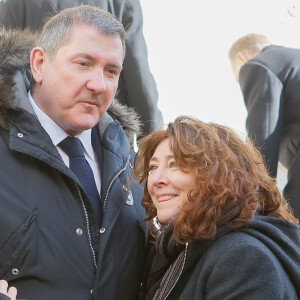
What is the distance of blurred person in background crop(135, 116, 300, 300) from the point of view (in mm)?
1950

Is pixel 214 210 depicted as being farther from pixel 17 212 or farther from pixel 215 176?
pixel 17 212

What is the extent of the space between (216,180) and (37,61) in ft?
2.72

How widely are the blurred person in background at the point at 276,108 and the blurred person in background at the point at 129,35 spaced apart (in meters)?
0.72

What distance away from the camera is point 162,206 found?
225 centimetres

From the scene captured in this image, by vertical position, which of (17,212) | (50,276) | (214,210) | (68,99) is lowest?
(50,276)

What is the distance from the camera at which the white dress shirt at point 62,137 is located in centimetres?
233

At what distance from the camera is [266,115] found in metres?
3.71

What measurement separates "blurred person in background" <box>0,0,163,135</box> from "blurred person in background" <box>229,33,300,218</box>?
0.72 meters

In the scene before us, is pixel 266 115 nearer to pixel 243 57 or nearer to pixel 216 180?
pixel 243 57

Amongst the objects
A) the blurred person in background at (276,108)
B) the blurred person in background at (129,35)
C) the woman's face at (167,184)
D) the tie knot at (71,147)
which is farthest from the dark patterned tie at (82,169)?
the blurred person in background at (276,108)

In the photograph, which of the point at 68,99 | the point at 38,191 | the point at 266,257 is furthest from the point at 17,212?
the point at 266,257

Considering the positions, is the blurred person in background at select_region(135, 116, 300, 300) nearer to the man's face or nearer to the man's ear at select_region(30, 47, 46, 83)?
the man's face

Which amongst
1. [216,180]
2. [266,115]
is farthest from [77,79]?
[266,115]

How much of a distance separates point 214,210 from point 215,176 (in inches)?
4.8
